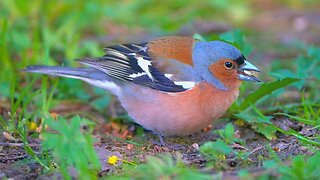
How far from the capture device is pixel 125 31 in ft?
24.5

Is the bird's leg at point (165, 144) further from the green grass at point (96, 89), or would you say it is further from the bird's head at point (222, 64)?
the bird's head at point (222, 64)

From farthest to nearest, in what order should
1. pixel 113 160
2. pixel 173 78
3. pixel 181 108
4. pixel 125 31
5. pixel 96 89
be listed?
pixel 125 31, pixel 96 89, pixel 173 78, pixel 181 108, pixel 113 160

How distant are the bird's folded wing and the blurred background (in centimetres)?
50

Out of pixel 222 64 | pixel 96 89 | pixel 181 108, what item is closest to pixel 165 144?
pixel 181 108

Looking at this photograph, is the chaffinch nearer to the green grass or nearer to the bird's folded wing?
the bird's folded wing

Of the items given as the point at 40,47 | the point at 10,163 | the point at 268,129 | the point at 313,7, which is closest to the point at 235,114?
the point at 268,129

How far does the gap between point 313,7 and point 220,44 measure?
3882mm

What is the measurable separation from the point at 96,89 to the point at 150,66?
98 centimetres

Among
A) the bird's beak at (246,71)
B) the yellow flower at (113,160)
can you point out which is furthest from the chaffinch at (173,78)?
the yellow flower at (113,160)

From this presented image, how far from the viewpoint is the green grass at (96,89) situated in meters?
3.48

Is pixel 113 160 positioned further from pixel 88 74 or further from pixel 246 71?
pixel 246 71

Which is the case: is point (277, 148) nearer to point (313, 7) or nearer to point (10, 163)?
point (10, 163)

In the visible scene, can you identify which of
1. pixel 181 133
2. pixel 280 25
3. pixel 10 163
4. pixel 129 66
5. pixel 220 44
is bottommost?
pixel 10 163

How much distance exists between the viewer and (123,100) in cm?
490
